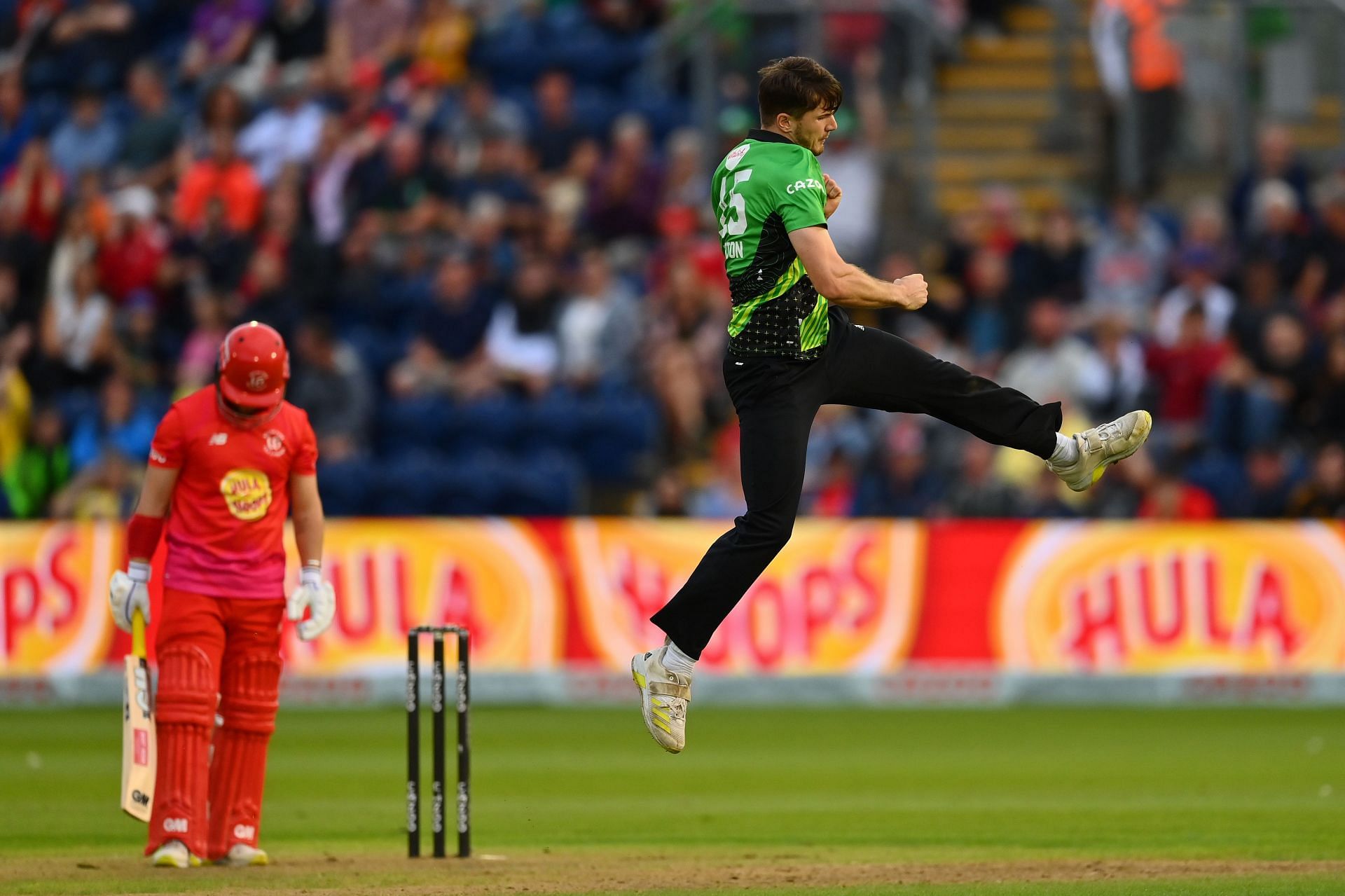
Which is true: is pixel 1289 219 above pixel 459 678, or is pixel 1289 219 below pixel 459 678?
above

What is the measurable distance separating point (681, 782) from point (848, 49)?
9596mm

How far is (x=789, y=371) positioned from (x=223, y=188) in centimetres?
1453

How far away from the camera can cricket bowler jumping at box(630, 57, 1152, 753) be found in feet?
28.2

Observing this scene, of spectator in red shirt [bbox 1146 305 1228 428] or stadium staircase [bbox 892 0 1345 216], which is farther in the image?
stadium staircase [bbox 892 0 1345 216]

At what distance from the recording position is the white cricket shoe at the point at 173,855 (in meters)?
10.2

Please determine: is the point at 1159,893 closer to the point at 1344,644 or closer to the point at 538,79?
the point at 1344,644

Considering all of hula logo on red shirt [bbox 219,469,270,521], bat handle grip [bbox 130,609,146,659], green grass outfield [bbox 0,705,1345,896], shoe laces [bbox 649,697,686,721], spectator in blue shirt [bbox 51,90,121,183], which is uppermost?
spectator in blue shirt [bbox 51,90,121,183]

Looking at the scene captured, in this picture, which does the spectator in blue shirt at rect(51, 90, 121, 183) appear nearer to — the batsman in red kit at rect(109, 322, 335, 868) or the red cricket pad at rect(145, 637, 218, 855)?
the batsman in red kit at rect(109, 322, 335, 868)

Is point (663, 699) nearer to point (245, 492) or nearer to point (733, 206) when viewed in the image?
point (733, 206)

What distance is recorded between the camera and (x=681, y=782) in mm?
14180

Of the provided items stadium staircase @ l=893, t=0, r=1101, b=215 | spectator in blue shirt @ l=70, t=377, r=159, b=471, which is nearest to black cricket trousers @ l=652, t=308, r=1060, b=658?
spectator in blue shirt @ l=70, t=377, r=159, b=471

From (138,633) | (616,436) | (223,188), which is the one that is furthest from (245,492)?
(223,188)

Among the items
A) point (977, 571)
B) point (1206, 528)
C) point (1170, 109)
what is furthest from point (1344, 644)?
point (1170, 109)

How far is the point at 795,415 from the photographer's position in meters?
8.83
